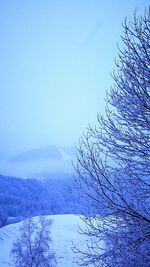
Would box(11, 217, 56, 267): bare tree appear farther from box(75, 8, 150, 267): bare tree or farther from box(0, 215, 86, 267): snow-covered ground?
box(75, 8, 150, 267): bare tree

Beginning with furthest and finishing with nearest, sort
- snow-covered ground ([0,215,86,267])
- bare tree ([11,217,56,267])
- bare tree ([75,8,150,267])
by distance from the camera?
snow-covered ground ([0,215,86,267]) → bare tree ([11,217,56,267]) → bare tree ([75,8,150,267])

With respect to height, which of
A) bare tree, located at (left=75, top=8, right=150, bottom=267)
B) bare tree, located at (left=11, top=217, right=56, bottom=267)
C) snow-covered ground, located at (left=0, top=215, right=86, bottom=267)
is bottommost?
snow-covered ground, located at (left=0, top=215, right=86, bottom=267)

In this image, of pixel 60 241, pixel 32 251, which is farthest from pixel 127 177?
pixel 60 241

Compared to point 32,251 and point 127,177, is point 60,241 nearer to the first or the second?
point 32,251

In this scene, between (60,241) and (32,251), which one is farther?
(60,241)

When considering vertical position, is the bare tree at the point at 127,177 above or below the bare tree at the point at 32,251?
above

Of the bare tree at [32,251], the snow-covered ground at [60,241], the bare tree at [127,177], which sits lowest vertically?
the snow-covered ground at [60,241]

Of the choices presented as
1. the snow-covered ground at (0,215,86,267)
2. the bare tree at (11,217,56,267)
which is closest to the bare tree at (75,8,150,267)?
the bare tree at (11,217,56,267)

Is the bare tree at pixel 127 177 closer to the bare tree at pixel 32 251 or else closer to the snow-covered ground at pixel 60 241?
the bare tree at pixel 32 251

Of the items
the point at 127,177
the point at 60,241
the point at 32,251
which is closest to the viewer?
the point at 127,177

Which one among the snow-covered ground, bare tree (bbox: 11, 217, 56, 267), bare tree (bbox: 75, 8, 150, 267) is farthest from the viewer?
the snow-covered ground

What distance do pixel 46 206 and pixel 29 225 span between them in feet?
373

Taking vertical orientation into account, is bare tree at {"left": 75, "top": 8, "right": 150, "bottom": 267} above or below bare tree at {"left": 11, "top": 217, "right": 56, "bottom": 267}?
above

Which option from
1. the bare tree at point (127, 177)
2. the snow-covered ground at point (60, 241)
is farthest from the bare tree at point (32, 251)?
the bare tree at point (127, 177)
